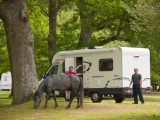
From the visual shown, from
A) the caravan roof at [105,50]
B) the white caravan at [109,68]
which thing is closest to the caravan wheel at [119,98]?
the white caravan at [109,68]

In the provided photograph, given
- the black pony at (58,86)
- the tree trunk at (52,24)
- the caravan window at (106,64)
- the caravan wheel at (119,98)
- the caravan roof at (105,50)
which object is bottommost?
the caravan wheel at (119,98)

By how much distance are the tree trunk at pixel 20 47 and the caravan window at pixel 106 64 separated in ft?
17.8

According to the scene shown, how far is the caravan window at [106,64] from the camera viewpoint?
2648 centimetres

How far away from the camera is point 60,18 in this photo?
45.6 metres

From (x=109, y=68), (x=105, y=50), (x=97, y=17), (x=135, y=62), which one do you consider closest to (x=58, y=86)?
(x=109, y=68)

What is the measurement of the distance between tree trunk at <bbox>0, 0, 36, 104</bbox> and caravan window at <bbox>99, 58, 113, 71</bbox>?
5.41m

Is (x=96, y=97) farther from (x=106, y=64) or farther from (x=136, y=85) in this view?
(x=136, y=85)

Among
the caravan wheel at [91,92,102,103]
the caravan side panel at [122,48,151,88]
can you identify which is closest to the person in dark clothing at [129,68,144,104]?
the caravan side panel at [122,48,151,88]

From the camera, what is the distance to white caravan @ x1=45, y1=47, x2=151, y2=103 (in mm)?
25859

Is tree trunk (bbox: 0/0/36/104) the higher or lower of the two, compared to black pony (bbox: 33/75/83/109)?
higher

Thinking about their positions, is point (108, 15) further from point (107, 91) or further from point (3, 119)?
point (3, 119)

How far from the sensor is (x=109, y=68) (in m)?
26.6

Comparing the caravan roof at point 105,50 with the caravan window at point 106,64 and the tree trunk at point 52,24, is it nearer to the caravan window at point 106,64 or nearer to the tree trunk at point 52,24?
the caravan window at point 106,64

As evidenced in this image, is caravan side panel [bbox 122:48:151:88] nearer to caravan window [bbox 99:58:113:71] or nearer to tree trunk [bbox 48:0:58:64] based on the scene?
caravan window [bbox 99:58:113:71]
